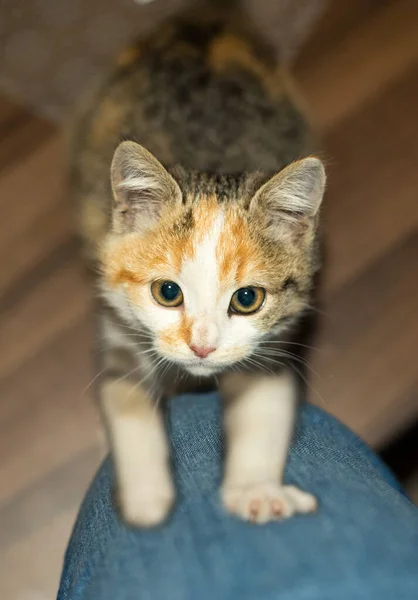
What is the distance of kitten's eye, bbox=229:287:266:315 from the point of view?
0.90 metres

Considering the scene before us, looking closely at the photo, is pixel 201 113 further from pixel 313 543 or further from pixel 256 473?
pixel 313 543

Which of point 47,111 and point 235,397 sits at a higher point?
point 47,111

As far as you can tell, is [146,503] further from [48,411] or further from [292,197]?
[48,411]

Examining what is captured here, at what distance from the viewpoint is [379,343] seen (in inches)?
55.5

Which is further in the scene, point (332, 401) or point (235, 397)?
point (332, 401)

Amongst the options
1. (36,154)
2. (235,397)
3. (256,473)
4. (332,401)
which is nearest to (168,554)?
(256,473)

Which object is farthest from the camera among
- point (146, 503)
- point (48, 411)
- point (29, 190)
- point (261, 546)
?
point (29, 190)

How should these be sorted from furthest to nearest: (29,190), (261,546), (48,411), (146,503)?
(29,190) < (48,411) < (146,503) < (261,546)

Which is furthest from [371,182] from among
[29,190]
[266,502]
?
[266,502]

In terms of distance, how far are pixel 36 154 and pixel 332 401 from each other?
0.86 metres

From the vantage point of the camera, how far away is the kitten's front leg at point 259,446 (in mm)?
793

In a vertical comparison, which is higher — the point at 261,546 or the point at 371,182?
the point at 371,182

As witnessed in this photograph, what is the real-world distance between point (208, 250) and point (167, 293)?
0.28 ft

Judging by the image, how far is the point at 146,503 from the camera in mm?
867
